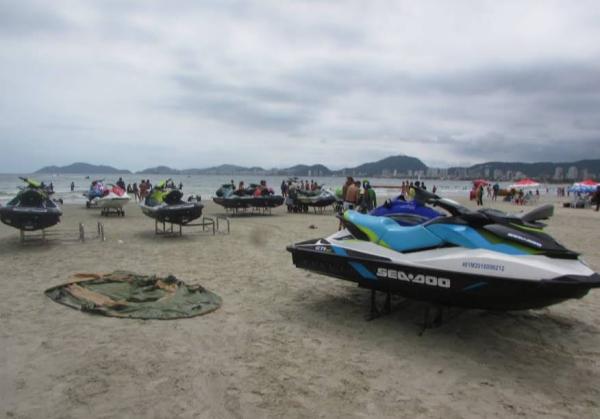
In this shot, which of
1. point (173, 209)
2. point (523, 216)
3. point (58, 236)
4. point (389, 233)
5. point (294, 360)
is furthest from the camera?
point (58, 236)

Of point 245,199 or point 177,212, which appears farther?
point 245,199

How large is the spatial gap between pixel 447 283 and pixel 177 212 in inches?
335

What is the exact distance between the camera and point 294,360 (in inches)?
158

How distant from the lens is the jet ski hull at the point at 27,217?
966cm

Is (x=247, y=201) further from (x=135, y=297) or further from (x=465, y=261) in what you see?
(x=465, y=261)

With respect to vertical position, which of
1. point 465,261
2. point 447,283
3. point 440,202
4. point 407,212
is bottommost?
point 447,283

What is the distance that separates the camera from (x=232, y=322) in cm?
498

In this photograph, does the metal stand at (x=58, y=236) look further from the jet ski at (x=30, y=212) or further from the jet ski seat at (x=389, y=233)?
the jet ski seat at (x=389, y=233)

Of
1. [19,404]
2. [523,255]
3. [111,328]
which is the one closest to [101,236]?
[111,328]

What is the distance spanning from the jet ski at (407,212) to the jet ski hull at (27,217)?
8.01 meters

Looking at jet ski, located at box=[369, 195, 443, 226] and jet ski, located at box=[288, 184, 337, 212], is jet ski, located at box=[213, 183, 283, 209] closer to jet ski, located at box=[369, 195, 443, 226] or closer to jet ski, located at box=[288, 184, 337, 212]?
jet ski, located at box=[288, 184, 337, 212]

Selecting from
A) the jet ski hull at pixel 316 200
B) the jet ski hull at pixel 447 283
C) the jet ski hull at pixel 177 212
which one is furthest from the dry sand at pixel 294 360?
the jet ski hull at pixel 316 200

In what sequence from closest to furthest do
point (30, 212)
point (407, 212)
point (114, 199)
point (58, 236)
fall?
point (407, 212), point (30, 212), point (58, 236), point (114, 199)

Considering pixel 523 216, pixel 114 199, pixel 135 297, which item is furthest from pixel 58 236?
pixel 523 216
